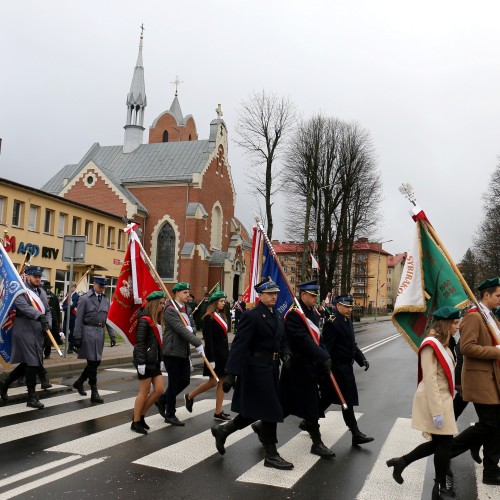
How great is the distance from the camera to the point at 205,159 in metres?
→ 46.1

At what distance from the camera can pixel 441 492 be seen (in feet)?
15.5

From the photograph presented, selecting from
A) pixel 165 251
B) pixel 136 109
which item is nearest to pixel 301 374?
pixel 165 251

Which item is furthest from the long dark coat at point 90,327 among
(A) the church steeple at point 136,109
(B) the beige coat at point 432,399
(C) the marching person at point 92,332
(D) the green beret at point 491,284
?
(A) the church steeple at point 136,109

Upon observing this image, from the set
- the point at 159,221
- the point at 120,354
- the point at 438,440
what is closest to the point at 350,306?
the point at 438,440

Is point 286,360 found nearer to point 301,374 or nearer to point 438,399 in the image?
point 301,374

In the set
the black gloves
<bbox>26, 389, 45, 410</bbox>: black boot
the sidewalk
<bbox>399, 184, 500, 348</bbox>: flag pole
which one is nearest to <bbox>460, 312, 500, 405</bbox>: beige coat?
<bbox>399, 184, 500, 348</bbox>: flag pole

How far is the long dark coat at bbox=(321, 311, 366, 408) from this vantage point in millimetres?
6855

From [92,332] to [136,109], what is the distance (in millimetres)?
51800

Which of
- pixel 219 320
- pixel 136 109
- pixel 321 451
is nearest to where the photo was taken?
pixel 321 451

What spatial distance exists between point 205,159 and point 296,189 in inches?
430

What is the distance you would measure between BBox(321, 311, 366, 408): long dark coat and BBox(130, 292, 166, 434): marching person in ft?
6.97

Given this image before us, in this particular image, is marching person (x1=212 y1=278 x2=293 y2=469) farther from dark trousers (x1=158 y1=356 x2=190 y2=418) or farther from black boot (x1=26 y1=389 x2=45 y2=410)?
black boot (x1=26 y1=389 x2=45 y2=410)

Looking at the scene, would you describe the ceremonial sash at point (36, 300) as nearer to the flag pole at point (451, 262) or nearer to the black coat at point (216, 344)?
the black coat at point (216, 344)

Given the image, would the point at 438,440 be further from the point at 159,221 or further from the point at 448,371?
the point at 159,221
